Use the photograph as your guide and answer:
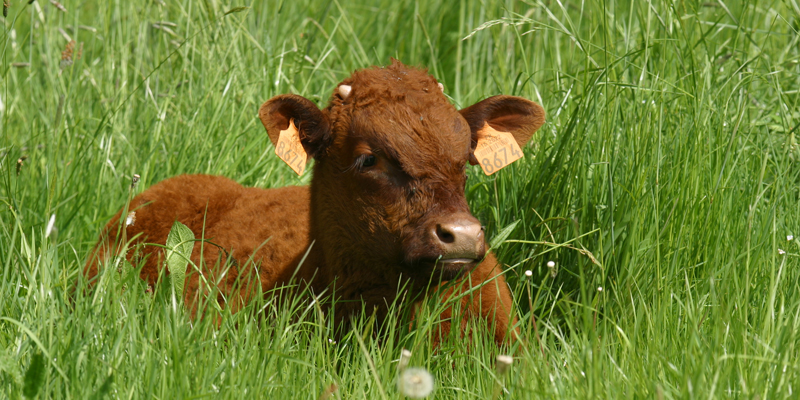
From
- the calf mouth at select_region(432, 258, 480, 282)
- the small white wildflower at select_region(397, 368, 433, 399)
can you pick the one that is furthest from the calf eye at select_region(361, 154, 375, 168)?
the small white wildflower at select_region(397, 368, 433, 399)

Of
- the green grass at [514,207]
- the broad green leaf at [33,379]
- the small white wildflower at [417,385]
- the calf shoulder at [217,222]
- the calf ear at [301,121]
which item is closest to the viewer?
the small white wildflower at [417,385]

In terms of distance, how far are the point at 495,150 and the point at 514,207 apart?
50 centimetres

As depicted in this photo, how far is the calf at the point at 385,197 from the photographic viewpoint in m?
3.20

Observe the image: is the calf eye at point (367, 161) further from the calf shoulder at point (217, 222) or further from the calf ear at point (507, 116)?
the calf shoulder at point (217, 222)

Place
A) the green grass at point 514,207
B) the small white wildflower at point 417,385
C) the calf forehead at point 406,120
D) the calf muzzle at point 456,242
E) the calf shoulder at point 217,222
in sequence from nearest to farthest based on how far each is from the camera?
the small white wildflower at point 417,385 → the green grass at point 514,207 → the calf muzzle at point 456,242 → the calf forehead at point 406,120 → the calf shoulder at point 217,222

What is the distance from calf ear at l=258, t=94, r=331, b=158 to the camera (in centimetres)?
362

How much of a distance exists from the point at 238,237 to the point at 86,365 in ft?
6.39

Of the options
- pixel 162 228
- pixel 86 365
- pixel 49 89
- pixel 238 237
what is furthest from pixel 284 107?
pixel 49 89

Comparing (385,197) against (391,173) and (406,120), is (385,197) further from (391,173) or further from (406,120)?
(406,120)

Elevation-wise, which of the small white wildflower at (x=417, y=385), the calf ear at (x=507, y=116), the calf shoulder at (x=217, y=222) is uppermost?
the calf ear at (x=507, y=116)

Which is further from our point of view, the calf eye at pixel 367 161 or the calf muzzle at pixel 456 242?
the calf eye at pixel 367 161

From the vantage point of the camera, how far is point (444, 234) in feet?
10.2

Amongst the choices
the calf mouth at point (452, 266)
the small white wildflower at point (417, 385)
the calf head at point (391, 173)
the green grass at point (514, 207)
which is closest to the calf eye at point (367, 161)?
the calf head at point (391, 173)

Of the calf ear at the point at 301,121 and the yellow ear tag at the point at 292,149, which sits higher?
the calf ear at the point at 301,121
